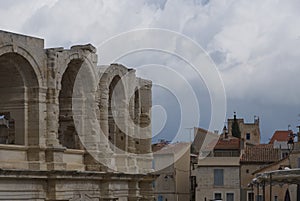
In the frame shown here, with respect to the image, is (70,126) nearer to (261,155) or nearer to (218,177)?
(218,177)

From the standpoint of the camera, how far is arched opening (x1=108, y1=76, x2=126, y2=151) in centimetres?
3544

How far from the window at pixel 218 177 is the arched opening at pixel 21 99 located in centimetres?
2932

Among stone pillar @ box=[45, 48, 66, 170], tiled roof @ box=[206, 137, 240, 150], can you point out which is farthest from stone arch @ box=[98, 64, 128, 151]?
tiled roof @ box=[206, 137, 240, 150]

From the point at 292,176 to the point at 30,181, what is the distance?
26.5 feet

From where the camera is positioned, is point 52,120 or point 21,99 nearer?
point 21,99

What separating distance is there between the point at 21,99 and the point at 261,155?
30239mm

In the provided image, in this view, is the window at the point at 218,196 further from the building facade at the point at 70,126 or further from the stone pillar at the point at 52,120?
the stone pillar at the point at 52,120

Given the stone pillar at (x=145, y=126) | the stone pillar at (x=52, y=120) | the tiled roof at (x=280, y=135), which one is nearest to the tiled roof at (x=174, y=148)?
the tiled roof at (x=280, y=135)

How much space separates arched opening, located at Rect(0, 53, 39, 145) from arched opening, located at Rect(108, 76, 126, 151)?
644 cm

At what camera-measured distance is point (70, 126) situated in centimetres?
3281

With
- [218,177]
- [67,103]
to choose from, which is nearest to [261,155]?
[218,177]

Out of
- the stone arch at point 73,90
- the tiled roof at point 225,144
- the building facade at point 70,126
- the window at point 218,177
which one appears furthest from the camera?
the tiled roof at point 225,144

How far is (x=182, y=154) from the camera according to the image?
60.8 metres

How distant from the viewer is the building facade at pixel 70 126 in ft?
94.0
